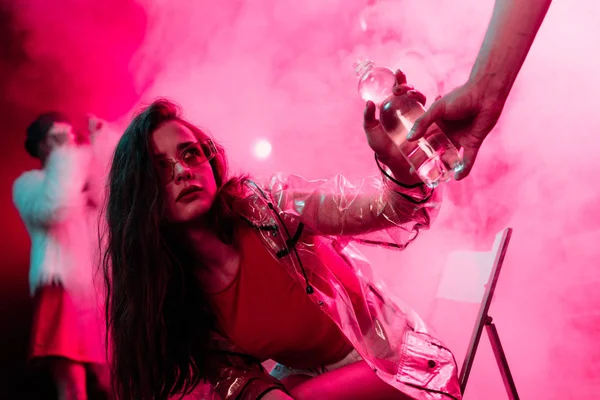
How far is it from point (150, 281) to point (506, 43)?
3.55 ft

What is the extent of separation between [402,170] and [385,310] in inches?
19.6

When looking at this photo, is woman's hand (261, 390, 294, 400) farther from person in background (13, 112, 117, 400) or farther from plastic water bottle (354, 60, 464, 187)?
person in background (13, 112, 117, 400)

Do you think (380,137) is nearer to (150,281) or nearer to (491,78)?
(491,78)

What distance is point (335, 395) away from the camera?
1289 millimetres

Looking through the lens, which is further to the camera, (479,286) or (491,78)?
(479,286)

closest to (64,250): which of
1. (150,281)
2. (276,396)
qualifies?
(150,281)

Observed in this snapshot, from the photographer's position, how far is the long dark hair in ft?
4.54

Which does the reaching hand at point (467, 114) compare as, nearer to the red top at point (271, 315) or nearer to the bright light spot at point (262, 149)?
the red top at point (271, 315)

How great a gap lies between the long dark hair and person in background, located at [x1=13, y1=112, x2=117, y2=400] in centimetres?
79

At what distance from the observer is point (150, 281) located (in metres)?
Result: 1.41

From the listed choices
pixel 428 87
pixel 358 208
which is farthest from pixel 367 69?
pixel 428 87

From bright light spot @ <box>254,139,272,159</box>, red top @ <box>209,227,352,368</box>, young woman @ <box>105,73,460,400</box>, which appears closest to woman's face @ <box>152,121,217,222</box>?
young woman @ <box>105,73,460,400</box>

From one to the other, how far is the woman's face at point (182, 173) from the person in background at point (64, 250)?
0.98 metres

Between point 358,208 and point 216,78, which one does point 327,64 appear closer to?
point 216,78
